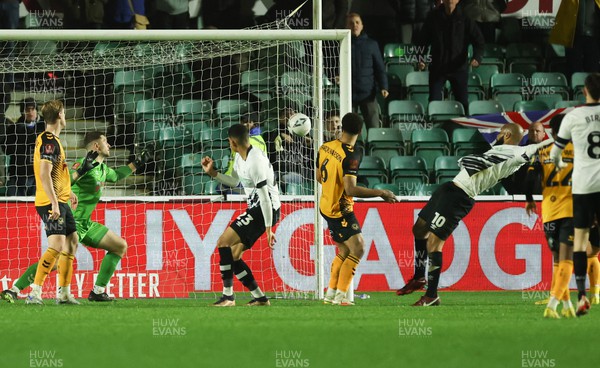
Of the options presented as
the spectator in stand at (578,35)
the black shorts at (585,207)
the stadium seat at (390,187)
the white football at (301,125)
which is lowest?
the black shorts at (585,207)

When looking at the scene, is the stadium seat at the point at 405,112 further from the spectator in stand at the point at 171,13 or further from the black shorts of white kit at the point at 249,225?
the black shorts of white kit at the point at 249,225

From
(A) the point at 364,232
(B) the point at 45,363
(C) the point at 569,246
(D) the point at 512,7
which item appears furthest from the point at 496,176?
(D) the point at 512,7

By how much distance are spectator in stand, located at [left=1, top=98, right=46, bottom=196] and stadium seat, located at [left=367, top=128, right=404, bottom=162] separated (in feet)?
17.6

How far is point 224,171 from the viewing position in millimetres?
14922

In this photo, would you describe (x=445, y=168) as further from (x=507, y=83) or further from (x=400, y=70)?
(x=400, y=70)

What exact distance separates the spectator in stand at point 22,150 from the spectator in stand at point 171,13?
14.3 ft

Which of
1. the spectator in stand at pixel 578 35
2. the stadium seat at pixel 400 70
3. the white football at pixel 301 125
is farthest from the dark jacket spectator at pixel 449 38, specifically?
the white football at pixel 301 125

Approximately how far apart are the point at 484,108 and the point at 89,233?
790cm

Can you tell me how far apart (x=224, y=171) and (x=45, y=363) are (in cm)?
830

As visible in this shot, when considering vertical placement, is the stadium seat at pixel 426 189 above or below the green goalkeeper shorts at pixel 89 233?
above

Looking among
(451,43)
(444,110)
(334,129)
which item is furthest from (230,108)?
(451,43)

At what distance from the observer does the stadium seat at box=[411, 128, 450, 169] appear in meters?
16.6

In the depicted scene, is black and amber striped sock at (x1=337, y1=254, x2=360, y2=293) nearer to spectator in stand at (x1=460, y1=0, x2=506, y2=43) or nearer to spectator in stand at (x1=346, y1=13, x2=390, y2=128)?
spectator in stand at (x1=346, y1=13, x2=390, y2=128)

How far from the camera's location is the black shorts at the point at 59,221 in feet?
35.7
